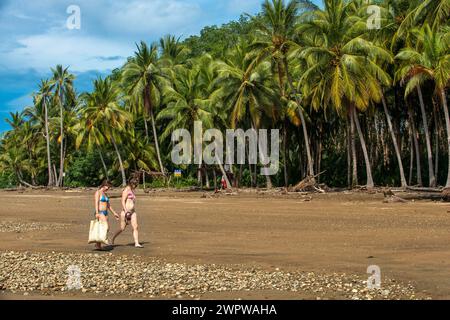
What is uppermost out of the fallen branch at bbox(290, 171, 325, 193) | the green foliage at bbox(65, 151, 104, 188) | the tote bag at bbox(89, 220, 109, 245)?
the green foliage at bbox(65, 151, 104, 188)

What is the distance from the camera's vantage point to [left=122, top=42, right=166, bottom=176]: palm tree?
153ft

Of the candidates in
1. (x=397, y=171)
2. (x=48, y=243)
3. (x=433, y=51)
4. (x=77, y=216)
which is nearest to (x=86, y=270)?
(x=48, y=243)

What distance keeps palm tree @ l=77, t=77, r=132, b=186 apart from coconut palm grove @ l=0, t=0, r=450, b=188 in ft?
0.42

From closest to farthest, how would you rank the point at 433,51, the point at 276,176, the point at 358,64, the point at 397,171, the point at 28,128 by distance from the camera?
the point at 433,51, the point at 358,64, the point at 397,171, the point at 276,176, the point at 28,128

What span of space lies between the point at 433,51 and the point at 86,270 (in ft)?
72.7

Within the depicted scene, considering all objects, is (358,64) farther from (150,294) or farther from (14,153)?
(14,153)

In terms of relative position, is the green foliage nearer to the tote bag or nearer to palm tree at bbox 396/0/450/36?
palm tree at bbox 396/0/450/36

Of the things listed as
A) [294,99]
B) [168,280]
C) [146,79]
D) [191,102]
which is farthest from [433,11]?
[146,79]

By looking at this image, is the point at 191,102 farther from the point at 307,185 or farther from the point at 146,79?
the point at 307,185

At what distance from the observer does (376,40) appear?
32.6 meters

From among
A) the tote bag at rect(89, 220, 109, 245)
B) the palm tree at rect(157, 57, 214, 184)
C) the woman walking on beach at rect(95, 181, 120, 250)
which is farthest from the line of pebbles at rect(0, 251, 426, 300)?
the palm tree at rect(157, 57, 214, 184)

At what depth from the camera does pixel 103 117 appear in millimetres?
48969

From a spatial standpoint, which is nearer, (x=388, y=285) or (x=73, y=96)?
(x=388, y=285)

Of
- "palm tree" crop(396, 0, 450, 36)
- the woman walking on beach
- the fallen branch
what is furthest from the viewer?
the fallen branch
